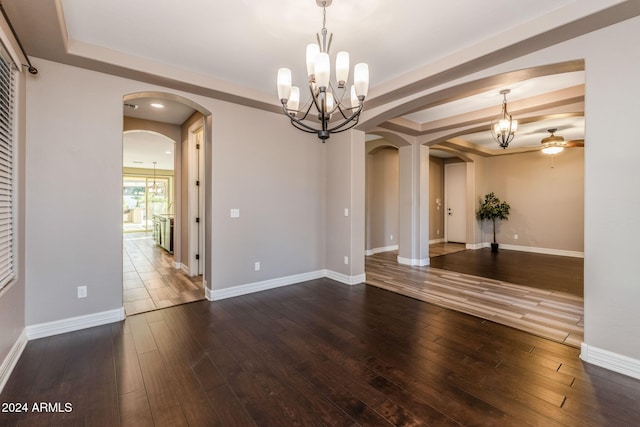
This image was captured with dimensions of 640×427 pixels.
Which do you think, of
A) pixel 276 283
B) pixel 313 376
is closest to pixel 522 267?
pixel 276 283

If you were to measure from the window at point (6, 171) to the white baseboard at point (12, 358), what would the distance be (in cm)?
55

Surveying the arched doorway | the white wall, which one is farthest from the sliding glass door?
the white wall

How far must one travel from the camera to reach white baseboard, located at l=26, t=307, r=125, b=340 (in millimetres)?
2643

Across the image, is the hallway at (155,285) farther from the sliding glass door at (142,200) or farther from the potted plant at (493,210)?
the potted plant at (493,210)

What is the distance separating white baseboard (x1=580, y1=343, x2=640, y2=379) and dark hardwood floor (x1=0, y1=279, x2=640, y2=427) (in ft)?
Result: 0.19

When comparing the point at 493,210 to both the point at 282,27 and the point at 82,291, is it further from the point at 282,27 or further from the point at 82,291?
the point at 82,291

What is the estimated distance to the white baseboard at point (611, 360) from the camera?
6.79 feet

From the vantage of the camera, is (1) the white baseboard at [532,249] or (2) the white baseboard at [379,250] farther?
(2) the white baseboard at [379,250]

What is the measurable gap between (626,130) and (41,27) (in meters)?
4.51

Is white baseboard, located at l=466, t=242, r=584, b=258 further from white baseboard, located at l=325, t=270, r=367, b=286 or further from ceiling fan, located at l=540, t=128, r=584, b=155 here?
white baseboard, located at l=325, t=270, r=367, b=286

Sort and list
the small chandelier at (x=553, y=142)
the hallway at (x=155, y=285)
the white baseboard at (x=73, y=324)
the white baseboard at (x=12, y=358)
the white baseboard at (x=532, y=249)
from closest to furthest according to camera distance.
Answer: the white baseboard at (x=12, y=358), the white baseboard at (x=73, y=324), the hallway at (x=155, y=285), the small chandelier at (x=553, y=142), the white baseboard at (x=532, y=249)

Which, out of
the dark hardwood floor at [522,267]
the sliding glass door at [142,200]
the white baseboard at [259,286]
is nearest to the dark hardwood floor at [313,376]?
the white baseboard at [259,286]

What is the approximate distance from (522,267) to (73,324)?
286 inches

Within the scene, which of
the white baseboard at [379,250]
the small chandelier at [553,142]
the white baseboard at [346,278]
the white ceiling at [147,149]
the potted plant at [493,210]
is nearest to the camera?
the white baseboard at [346,278]
